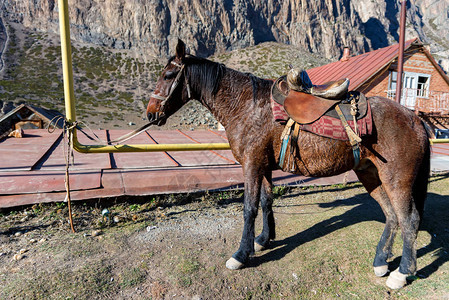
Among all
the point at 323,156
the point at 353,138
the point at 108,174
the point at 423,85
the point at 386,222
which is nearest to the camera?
the point at 353,138

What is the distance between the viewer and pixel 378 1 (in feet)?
406

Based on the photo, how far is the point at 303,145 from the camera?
109 inches

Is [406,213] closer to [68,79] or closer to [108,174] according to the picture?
[68,79]

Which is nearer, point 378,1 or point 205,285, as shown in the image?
point 205,285

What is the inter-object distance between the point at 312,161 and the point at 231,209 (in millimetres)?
2134

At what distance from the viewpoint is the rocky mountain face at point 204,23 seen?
75.3m

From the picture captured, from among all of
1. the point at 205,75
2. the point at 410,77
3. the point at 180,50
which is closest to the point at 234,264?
the point at 205,75

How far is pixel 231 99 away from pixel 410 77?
22.8m

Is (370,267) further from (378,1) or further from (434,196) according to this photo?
(378,1)

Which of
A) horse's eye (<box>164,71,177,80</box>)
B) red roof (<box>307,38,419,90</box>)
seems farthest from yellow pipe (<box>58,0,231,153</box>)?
red roof (<box>307,38,419,90</box>)

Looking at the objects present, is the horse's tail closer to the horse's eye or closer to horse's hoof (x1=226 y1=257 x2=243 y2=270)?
horse's hoof (x1=226 y1=257 x2=243 y2=270)

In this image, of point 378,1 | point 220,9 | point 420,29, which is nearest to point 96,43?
point 220,9

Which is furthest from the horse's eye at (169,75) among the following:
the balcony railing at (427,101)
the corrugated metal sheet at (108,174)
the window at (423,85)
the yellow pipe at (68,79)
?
the window at (423,85)

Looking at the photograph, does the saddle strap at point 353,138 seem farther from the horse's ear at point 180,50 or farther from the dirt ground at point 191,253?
the horse's ear at point 180,50
